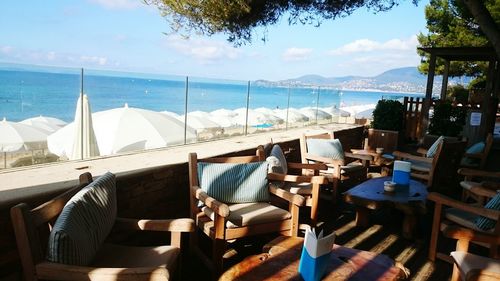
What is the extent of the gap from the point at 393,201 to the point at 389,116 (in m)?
4.05

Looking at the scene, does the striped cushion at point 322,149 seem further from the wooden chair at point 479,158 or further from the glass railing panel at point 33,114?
the glass railing panel at point 33,114

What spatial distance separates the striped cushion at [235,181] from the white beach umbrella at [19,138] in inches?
348

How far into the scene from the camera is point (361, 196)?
3486mm

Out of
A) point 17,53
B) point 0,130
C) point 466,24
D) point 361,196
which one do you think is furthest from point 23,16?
point 361,196

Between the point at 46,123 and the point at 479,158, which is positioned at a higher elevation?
the point at 479,158

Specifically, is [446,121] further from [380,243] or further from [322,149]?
[380,243]

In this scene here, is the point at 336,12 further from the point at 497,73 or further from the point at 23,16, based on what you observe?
the point at 23,16

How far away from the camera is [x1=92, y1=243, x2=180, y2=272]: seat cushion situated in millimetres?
1972

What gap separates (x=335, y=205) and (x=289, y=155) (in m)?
0.94

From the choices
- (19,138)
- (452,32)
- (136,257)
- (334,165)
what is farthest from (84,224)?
(452,32)

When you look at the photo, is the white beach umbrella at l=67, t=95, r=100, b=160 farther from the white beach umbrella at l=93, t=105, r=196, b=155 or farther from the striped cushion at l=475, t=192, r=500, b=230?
the striped cushion at l=475, t=192, r=500, b=230

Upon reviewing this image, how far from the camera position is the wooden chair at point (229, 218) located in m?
2.55

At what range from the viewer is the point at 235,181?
10.1ft

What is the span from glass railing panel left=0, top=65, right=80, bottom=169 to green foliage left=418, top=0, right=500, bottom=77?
11010mm
